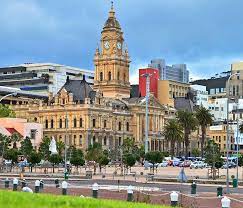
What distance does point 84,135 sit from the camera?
161m

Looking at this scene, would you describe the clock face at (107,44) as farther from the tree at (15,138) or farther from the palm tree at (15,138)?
the palm tree at (15,138)

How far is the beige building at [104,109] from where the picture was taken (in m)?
163

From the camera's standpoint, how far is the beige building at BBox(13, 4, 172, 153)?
535 ft

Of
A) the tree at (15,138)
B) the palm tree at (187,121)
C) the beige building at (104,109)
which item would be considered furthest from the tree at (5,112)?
the palm tree at (187,121)

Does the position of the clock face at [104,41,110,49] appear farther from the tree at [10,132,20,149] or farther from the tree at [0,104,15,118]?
the tree at [10,132,20,149]

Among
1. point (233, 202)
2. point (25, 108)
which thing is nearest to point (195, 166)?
point (25, 108)

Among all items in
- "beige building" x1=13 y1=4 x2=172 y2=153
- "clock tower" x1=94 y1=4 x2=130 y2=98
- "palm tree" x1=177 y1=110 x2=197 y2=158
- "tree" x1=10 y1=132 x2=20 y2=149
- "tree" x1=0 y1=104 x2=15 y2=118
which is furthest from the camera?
"clock tower" x1=94 y1=4 x2=130 y2=98

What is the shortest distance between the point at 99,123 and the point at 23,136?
2875 centimetres

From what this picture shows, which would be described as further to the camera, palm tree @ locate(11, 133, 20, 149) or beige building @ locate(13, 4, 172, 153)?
beige building @ locate(13, 4, 172, 153)

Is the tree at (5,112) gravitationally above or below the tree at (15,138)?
above

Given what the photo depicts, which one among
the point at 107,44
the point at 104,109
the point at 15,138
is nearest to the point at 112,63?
the point at 107,44

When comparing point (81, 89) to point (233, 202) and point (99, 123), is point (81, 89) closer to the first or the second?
point (99, 123)

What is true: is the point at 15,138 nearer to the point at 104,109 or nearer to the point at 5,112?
the point at 5,112

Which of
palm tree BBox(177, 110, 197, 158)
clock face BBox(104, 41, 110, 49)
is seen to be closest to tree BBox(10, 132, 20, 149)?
palm tree BBox(177, 110, 197, 158)
